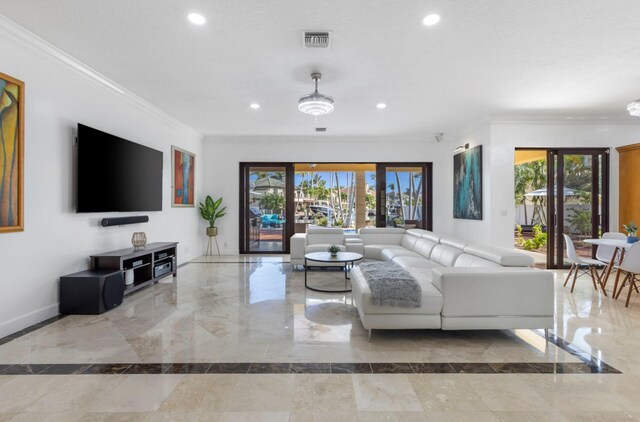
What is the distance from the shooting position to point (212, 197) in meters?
7.81

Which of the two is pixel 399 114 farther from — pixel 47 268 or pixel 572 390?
pixel 47 268

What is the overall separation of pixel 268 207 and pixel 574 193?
6422 millimetres

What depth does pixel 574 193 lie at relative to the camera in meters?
6.05

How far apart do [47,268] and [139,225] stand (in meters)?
1.75

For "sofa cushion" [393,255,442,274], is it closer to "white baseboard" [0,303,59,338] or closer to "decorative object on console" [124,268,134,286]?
"decorative object on console" [124,268,134,286]

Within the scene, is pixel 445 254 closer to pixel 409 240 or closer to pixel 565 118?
pixel 409 240

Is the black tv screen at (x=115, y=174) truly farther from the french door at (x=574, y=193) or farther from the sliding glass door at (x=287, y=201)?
the french door at (x=574, y=193)

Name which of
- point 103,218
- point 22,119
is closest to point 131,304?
point 103,218

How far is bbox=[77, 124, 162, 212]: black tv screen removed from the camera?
3.76m

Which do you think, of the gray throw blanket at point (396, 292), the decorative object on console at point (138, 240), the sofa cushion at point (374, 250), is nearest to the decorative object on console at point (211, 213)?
the decorative object on console at point (138, 240)

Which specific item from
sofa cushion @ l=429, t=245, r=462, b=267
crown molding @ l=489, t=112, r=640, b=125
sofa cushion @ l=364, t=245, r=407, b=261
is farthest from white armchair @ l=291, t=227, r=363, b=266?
crown molding @ l=489, t=112, r=640, b=125

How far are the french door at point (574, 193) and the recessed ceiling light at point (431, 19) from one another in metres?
4.61

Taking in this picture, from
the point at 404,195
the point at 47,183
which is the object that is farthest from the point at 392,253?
the point at 47,183

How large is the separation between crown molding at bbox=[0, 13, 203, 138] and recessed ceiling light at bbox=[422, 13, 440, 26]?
12.2 ft
